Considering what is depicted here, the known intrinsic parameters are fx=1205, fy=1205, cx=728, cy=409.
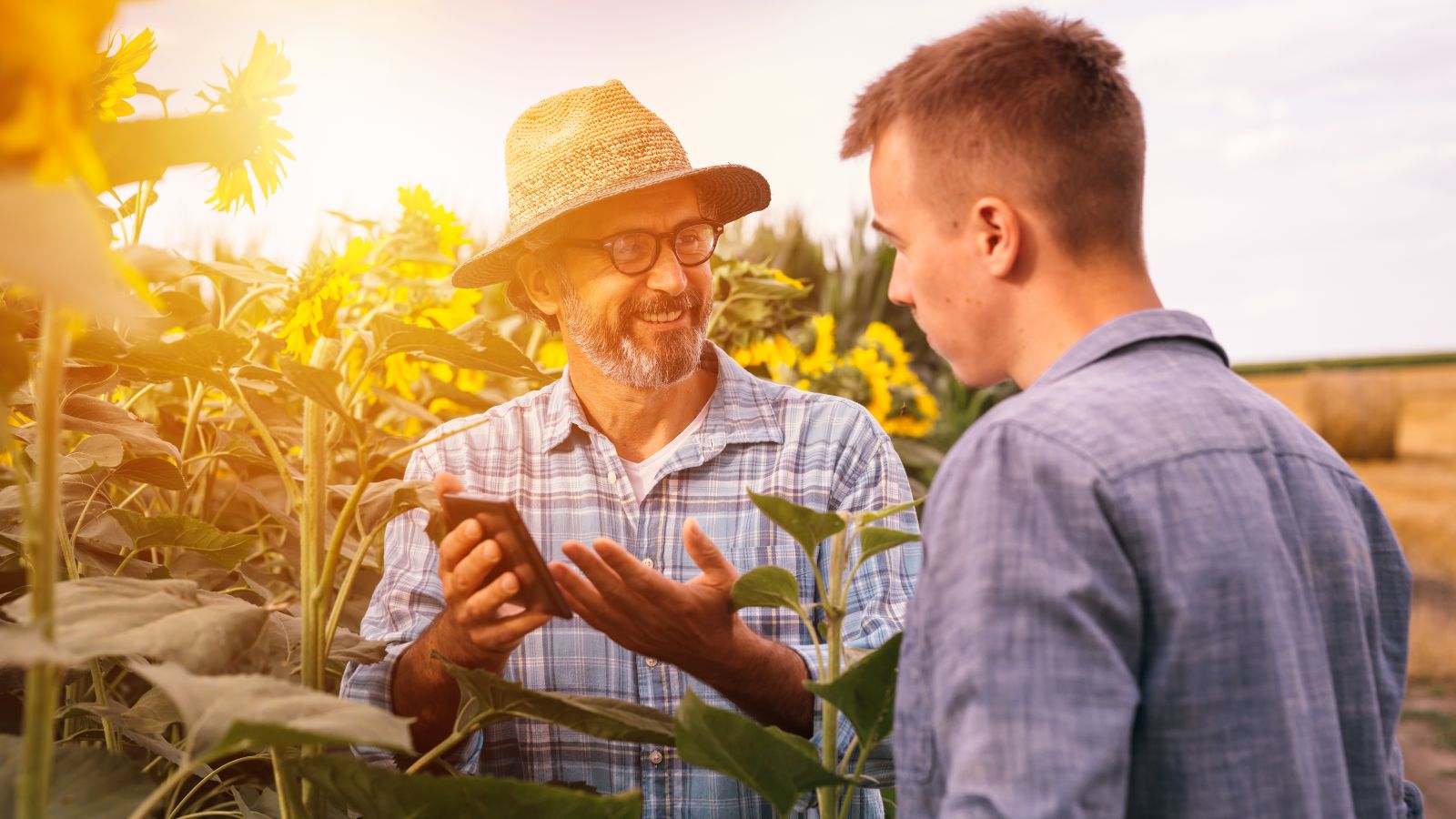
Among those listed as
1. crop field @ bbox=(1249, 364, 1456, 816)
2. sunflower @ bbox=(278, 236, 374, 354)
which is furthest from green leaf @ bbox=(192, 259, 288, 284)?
crop field @ bbox=(1249, 364, 1456, 816)

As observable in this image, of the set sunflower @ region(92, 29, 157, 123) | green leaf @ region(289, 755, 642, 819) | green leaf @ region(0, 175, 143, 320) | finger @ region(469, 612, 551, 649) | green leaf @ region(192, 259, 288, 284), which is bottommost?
green leaf @ region(289, 755, 642, 819)

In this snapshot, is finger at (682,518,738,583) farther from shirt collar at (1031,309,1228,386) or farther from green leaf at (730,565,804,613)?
shirt collar at (1031,309,1228,386)

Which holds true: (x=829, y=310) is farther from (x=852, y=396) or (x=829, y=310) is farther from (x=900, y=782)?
(x=900, y=782)

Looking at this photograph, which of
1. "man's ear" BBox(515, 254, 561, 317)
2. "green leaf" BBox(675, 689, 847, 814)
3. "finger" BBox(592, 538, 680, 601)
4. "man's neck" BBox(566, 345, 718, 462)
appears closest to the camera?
"green leaf" BBox(675, 689, 847, 814)

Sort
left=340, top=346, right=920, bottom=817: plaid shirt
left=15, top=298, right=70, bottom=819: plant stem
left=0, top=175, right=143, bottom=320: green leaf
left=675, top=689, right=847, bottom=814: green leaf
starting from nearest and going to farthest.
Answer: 1. left=0, top=175, right=143, bottom=320: green leaf
2. left=15, top=298, right=70, bottom=819: plant stem
3. left=675, top=689, right=847, bottom=814: green leaf
4. left=340, top=346, right=920, bottom=817: plaid shirt

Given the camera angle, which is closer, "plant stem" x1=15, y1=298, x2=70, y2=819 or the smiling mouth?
"plant stem" x1=15, y1=298, x2=70, y2=819

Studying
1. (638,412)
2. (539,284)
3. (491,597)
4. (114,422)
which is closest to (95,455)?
(114,422)

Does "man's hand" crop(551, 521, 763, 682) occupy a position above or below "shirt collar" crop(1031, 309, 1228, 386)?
below

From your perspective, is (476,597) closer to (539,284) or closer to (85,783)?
(85,783)

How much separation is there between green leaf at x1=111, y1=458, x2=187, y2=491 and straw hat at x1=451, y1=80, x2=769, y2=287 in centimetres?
73

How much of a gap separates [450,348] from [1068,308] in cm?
48

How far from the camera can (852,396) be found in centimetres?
321

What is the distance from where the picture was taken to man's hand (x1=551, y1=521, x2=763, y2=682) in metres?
1.06

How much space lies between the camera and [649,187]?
1814 mm
